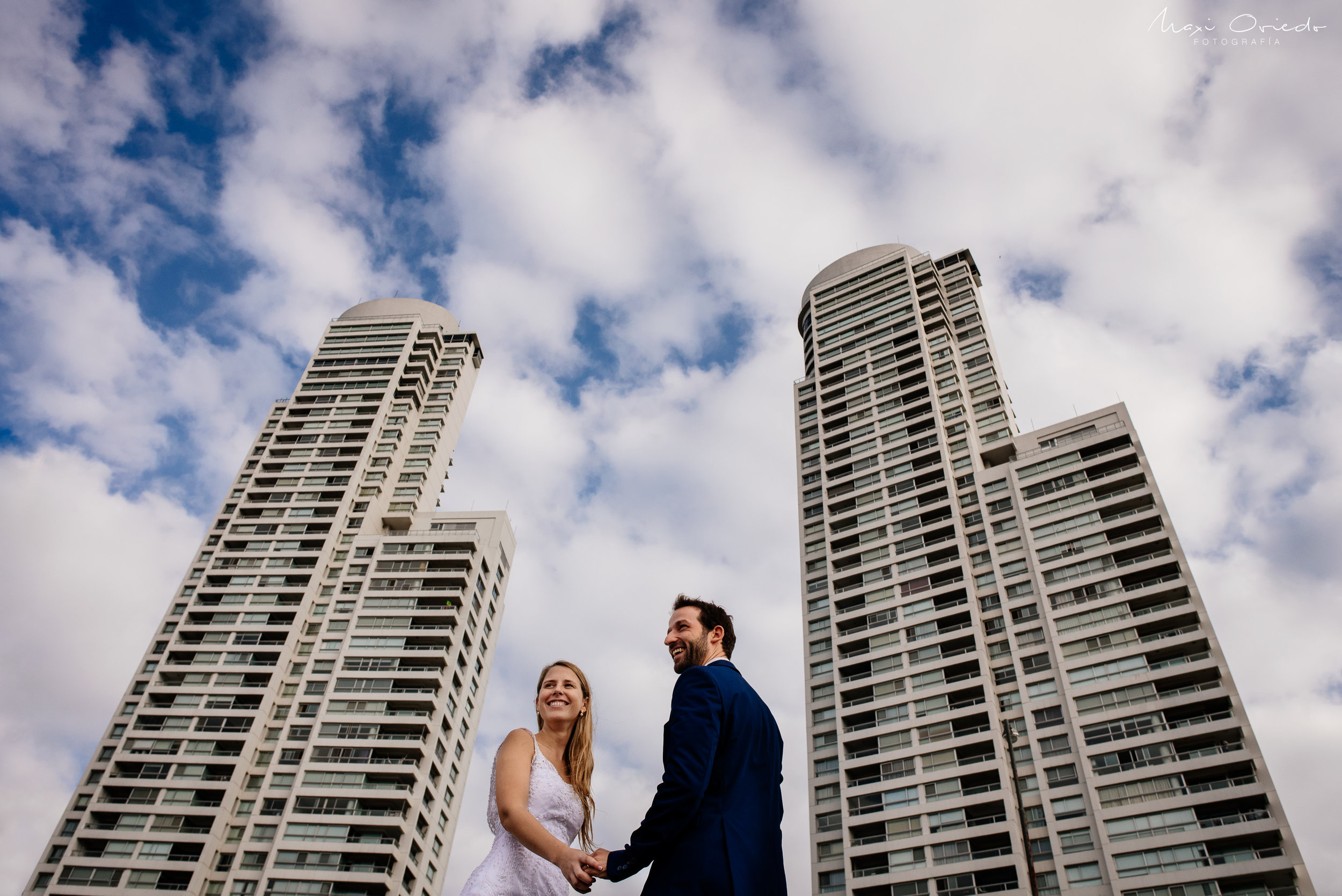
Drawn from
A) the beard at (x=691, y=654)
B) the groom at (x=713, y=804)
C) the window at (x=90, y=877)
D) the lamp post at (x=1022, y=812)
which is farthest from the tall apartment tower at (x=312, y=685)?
the groom at (x=713, y=804)

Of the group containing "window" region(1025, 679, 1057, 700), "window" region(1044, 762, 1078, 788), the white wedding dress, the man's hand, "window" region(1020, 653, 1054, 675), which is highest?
"window" region(1020, 653, 1054, 675)

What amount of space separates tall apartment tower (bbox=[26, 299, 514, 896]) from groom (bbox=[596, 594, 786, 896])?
63911 mm

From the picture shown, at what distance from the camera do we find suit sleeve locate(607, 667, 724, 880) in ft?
15.4

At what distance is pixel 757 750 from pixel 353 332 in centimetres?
10822

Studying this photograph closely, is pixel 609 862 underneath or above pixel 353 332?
underneath

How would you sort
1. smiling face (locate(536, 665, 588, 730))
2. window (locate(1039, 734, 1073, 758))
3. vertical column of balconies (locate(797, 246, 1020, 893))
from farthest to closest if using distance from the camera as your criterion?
vertical column of balconies (locate(797, 246, 1020, 893)), window (locate(1039, 734, 1073, 758)), smiling face (locate(536, 665, 588, 730))

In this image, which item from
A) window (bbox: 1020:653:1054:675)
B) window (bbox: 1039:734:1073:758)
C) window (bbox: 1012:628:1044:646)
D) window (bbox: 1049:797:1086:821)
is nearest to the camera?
window (bbox: 1049:797:1086:821)

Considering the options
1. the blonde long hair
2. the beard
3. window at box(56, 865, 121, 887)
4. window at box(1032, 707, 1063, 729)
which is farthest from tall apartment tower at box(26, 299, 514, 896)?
the beard

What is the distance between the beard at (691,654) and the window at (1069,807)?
5645 cm

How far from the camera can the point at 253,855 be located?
202ft

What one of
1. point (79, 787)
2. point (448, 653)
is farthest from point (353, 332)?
point (79, 787)

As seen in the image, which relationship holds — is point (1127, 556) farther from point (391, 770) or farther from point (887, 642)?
point (391, 770)

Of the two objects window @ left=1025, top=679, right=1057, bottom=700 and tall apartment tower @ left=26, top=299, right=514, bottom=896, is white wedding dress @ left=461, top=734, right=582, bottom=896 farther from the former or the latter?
tall apartment tower @ left=26, top=299, right=514, bottom=896

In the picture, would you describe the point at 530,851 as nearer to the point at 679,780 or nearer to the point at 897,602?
the point at 679,780
